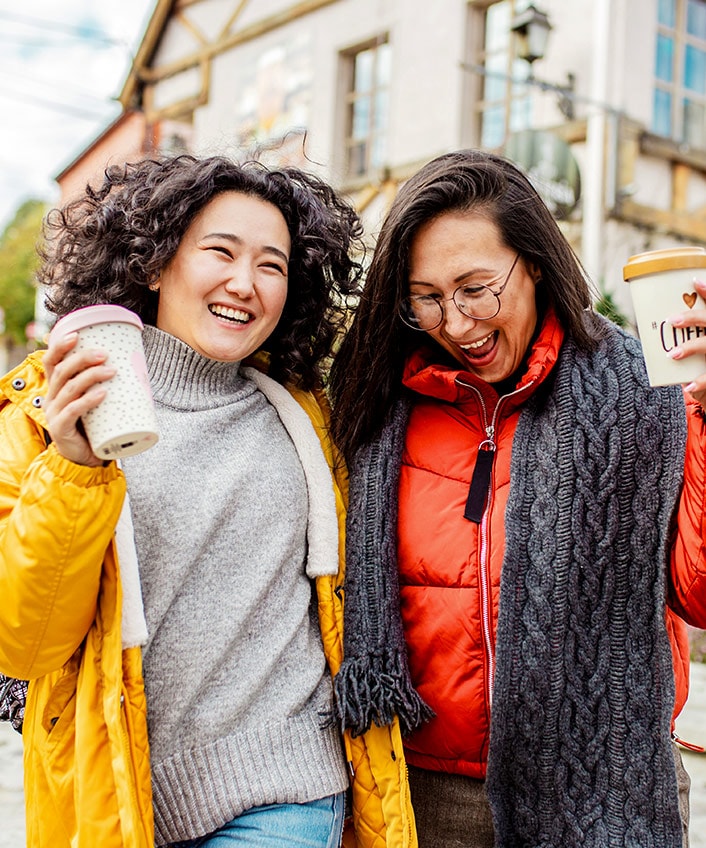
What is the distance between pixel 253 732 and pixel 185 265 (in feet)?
3.18

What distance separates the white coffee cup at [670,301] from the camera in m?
1.49

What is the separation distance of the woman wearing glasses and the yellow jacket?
0.46 meters

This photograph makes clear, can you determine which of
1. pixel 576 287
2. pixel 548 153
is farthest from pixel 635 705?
pixel 548 153

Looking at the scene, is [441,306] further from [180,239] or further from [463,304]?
[180,239]

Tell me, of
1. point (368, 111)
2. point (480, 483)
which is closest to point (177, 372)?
point (480, 483)

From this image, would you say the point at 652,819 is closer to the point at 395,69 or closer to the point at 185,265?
the point at 185,265

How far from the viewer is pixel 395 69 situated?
28.8 ft

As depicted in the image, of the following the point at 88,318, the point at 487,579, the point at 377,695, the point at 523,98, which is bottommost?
the point at 377,695

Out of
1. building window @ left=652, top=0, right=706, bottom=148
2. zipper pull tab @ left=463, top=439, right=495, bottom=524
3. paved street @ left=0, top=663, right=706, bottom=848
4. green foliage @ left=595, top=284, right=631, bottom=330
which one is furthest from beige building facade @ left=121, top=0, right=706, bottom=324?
zipper pull tab @ left=463, top=439, right=495, bottom=524

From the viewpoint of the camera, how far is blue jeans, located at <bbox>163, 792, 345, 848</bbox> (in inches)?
69.0

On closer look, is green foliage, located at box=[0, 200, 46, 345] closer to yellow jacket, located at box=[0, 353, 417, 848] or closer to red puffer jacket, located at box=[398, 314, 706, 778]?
red puffer jacket, located at box=[398, 314, 706, 778]

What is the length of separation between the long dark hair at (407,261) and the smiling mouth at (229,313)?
30 centimetres

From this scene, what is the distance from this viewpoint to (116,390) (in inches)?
55.7

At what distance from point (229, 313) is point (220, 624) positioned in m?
0.65
